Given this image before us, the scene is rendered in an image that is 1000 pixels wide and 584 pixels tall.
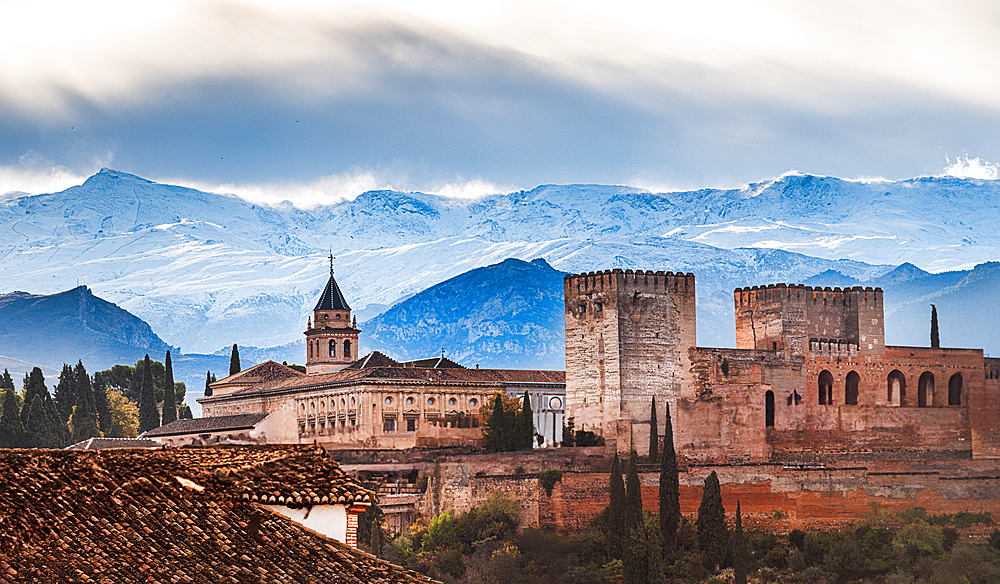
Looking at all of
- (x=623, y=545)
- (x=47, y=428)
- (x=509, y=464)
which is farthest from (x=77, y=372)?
(x=623, y=545)

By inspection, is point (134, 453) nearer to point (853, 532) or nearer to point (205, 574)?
point (205, 574)

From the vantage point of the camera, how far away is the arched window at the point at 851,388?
73.6 m

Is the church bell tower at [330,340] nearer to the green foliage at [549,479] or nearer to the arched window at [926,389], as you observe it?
the green foliage at [549,479]

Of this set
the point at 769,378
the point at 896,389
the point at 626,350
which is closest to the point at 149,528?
the point at 626,350

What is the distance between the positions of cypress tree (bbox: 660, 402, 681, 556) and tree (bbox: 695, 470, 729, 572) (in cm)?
103

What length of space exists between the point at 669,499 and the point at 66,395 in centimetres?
6576

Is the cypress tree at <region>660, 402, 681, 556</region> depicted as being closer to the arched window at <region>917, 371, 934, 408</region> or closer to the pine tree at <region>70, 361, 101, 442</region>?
the arched window at <region>917, 371, 934, 408</region>

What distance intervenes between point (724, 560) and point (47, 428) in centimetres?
5416

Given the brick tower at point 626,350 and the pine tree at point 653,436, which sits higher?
the brick tower at point 626,350

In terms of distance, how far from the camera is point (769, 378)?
71.8 m

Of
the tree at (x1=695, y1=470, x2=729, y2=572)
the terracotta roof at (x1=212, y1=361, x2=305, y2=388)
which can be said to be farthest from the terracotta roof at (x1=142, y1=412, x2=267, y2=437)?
the tree at (x1=695, y1=470, x2=729, y2=572)

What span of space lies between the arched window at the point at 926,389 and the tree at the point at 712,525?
1578cm

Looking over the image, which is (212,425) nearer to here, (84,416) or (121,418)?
(84,416)

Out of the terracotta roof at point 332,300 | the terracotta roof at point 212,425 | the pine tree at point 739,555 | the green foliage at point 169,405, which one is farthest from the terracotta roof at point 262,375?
the pine tree at point 739,555
